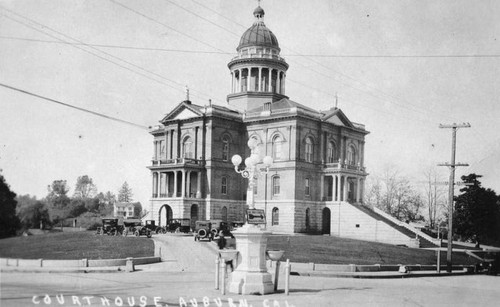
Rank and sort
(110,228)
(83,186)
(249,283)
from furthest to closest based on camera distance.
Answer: (110,228) < (83,186) < (249,283)

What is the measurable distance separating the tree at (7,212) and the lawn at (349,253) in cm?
2303

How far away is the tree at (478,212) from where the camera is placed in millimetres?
54812

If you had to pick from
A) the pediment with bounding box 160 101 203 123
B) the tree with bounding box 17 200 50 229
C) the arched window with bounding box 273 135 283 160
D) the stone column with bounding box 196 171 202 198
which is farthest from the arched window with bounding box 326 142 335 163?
the tree with bounding box 17 200 50 229

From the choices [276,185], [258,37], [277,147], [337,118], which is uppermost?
[258,37]

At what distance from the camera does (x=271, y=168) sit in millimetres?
57625

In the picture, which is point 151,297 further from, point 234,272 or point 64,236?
point 64,236

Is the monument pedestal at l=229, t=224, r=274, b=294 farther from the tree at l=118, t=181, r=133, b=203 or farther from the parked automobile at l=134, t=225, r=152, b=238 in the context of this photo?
the tree at l=118, t=181, r=133, b=203

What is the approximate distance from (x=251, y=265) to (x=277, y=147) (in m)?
40.4

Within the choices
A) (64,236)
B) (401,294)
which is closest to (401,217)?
(64,236)

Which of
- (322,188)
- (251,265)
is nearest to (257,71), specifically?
(322,188)

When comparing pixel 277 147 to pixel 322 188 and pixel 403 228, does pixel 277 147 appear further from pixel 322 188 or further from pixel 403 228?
pixel 403 228

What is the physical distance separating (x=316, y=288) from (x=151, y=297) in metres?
6.90

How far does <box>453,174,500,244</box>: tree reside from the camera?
180ft

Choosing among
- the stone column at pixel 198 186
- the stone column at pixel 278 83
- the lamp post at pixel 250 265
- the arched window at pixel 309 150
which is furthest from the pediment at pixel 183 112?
the lamp post at pixel 250 265
